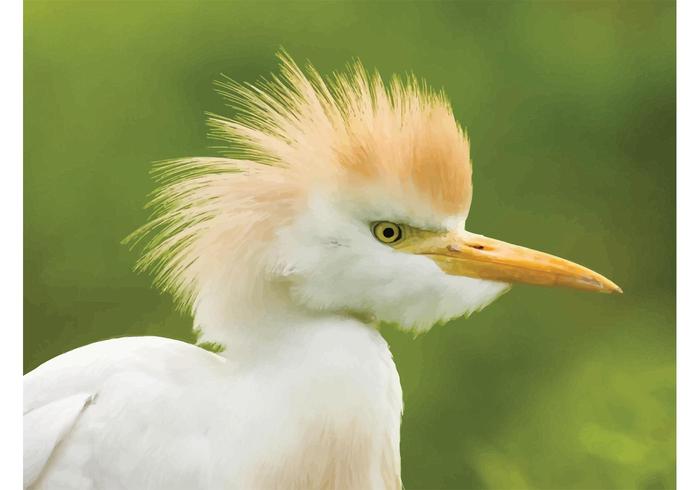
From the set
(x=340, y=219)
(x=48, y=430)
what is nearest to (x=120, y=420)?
(x=48, y=430)

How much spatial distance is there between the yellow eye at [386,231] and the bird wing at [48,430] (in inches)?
15.9

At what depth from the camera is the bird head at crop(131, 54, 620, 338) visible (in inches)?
41.0

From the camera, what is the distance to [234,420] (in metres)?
1.11

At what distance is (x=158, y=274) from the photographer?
1.15 m

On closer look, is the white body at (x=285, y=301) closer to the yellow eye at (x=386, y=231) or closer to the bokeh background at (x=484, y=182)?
the yellow eye at (x=386, y=231)

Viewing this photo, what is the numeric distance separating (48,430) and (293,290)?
342 millimetres

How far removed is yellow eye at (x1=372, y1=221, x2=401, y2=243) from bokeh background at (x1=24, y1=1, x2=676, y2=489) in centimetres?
51

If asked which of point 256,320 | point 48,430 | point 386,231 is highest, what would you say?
point 386,231

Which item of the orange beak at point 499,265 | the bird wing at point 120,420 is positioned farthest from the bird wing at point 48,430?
the orange beak at point 499,265

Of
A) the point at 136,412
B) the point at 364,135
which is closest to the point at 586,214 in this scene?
the point at 364,135

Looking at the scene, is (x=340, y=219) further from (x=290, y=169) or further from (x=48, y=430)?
(x=48, y=430)

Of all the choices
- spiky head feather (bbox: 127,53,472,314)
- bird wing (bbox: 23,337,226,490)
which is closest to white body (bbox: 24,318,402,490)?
bird wing (bbox: 23,337,226,490)

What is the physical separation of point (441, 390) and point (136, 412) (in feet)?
2.92

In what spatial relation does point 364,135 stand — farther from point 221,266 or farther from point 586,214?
point 586,214
